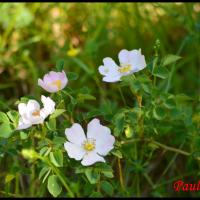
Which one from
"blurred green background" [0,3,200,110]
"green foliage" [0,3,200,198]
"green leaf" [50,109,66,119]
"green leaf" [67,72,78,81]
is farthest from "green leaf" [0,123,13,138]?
"blurred green background" [0,3,200,110]

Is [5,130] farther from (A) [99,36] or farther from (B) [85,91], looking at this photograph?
(A) [99,36]

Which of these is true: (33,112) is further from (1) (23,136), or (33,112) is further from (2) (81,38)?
(2) (81,38)

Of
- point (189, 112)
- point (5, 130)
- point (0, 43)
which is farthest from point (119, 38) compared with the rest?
point (5, 130)

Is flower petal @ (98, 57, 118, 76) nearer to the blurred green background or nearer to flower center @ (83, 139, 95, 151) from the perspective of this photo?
flower center @ (83, 139, 95, 151)

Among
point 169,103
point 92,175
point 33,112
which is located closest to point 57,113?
point 33,112

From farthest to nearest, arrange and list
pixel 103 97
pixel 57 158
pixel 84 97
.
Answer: pixel 103 97 < pixel 84 97 < pixel 57 158
